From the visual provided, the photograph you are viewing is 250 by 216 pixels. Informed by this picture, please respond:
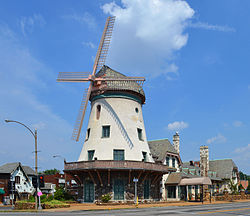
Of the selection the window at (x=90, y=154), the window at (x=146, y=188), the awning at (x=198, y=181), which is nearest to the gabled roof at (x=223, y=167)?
the awning at (x=198, y=181)

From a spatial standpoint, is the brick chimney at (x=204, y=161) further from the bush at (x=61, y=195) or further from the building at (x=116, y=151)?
the bush at (x=61, y=195)

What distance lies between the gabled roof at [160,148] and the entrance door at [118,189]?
10220mm

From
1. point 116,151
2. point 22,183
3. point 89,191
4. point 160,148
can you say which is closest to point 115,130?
point 116,151

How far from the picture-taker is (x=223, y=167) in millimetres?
66500

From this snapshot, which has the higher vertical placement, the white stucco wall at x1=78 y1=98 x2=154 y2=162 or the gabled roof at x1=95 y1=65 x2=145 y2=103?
the gabled roof at x1=95 y1=65 x2=145 y2=103

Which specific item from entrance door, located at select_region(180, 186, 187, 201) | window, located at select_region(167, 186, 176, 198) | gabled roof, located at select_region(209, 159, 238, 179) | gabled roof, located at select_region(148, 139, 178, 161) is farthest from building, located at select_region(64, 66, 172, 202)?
gabled roof, located at select_region(209, 159, 238, 179)

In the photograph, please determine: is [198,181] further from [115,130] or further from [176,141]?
[115,130]

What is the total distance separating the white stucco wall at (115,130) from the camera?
37094 millimetres

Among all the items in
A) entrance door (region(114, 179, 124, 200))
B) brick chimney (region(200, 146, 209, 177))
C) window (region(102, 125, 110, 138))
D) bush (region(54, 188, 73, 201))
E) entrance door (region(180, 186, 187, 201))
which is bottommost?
entrance door (region(180, 186, 187, 201))

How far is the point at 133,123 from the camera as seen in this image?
3938cm

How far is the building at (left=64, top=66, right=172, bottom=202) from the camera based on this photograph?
114 feet

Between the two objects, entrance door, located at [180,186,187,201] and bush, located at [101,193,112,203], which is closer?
bush, located at [101,193,112,203]

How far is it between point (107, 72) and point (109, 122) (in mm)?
7007

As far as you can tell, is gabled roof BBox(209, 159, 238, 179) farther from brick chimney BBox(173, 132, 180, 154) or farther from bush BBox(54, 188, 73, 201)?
bush BBox(54, 188, 73, 201)
